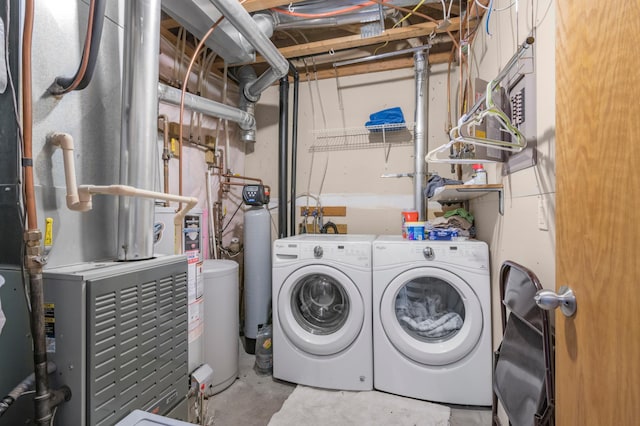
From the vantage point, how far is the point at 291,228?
277cm

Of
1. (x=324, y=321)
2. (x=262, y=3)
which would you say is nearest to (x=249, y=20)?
(x=262, y=3)

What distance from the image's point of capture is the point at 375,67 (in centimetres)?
271

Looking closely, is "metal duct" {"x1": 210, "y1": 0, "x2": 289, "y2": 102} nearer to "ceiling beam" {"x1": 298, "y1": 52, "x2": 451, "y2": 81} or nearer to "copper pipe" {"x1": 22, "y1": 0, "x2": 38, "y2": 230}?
"ceiling beam" {"x1": 298, "y1": 52, "x2": 451, "y2": 81}

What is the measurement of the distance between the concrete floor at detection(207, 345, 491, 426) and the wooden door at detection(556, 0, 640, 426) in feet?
3.89

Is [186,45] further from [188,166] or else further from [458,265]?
[458,265]

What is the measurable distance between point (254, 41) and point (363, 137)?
1315mm

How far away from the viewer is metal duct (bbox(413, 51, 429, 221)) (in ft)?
8.04

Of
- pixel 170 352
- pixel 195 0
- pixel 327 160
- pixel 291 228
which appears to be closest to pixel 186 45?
pixel 195 0

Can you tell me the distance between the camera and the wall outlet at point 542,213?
1097 mm

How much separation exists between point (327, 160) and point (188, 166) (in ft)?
4.11

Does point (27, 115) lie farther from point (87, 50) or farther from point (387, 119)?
point (387, 119)

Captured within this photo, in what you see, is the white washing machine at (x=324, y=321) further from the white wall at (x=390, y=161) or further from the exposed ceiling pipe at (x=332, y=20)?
the exposed ceiling pipe at (x=332, y=20)

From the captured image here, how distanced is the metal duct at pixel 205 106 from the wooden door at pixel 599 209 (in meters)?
2.03

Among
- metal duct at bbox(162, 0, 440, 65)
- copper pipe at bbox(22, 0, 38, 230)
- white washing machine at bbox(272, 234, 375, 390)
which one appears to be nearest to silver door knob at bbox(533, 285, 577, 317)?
white washing machine at bbox(272, 234, 375, 390)
